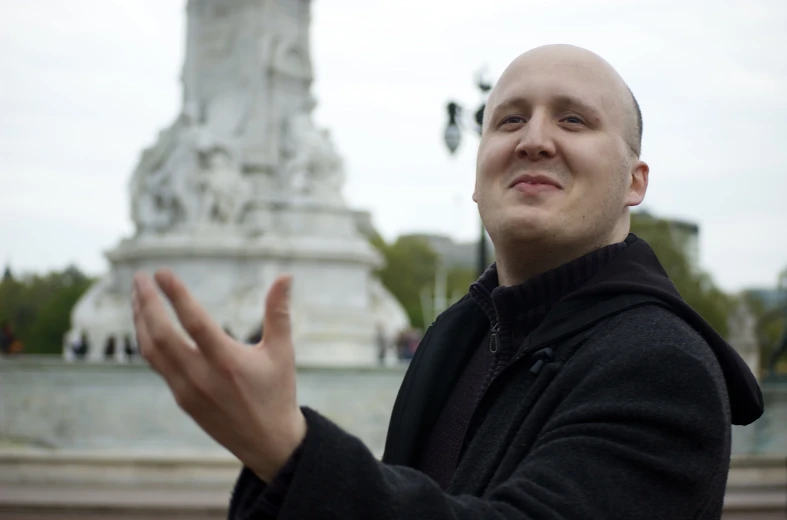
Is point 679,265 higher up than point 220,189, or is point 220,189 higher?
point 220,189

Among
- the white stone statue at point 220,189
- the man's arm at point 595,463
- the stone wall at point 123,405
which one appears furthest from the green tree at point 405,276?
the man's arm at point 595,463

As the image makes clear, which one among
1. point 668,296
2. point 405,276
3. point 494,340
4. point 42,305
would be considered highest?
point 668,296

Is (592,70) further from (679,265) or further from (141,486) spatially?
(679,265)

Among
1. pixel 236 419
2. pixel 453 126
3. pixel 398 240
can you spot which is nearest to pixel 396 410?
pixel 236 419

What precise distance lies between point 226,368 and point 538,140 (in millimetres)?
925

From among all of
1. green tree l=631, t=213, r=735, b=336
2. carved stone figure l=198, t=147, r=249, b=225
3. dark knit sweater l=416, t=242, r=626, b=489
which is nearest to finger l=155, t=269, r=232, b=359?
dark knit sweater l=416, t=242, r=626, b=489

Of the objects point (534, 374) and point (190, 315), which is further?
point (534, 374)

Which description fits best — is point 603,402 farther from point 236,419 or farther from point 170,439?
point 170,439

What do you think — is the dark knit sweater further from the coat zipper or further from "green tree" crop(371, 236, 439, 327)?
"green tree" crop(371, 236, 439, 327)

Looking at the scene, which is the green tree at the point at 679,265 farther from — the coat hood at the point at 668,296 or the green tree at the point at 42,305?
the coat hood at the point at 668,296

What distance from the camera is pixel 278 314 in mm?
1428

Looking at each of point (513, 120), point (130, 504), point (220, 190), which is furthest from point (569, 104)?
point (220, 190)

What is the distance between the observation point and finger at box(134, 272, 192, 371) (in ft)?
4.65

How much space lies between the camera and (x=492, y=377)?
2.12 m
